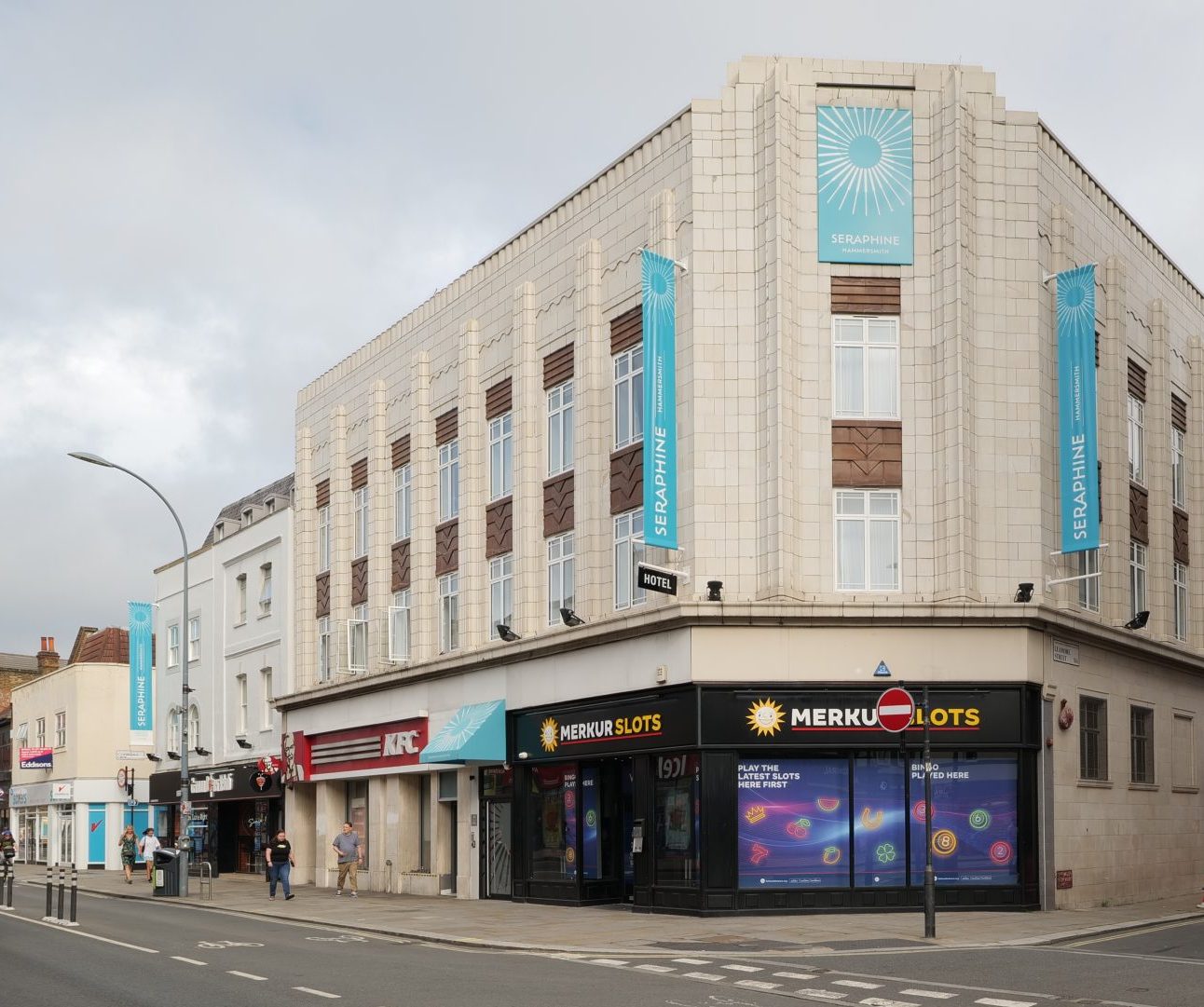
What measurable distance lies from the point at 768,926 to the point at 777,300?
10.6 meters

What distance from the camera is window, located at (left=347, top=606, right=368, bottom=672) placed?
4175 cm

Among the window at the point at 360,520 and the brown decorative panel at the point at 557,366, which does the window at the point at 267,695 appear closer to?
the window at the point at 360,520

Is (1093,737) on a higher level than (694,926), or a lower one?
higher

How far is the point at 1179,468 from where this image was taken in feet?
119

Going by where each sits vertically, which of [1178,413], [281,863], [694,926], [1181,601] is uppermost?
[1178,413]

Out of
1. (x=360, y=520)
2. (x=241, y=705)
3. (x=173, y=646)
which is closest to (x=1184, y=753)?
(x=360, y=520)

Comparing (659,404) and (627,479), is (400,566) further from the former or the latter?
(659,404)

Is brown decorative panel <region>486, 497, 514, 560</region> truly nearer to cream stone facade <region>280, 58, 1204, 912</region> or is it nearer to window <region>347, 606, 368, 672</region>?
cream stone facade <region>280, 58, 1204, 912</region>

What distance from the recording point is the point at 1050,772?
90.6 ft

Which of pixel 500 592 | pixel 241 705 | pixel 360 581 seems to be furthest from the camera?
pixel 241 705

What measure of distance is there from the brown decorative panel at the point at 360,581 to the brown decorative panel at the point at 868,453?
1824cm

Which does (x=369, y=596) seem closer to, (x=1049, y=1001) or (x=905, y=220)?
(x=905, y=220)

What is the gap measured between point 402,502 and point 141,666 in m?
23.5

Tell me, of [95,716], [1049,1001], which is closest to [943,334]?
[1049,1001]
